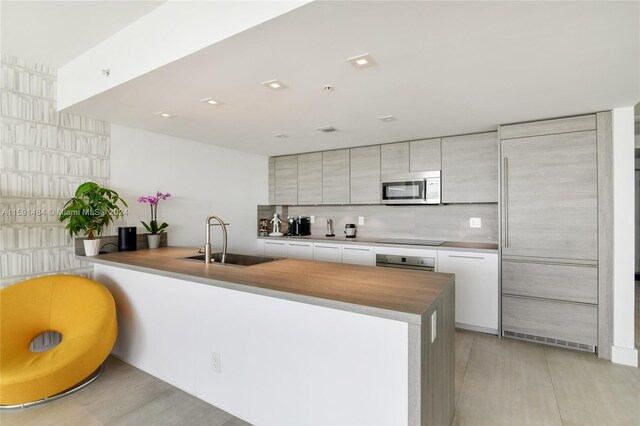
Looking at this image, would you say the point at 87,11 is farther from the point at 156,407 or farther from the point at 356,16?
the point at 156,407

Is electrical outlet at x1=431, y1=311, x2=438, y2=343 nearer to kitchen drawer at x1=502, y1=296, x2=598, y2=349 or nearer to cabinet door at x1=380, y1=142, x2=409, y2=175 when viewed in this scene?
kitchen drawer at x1=502, y1=296, x2=598, y2=349

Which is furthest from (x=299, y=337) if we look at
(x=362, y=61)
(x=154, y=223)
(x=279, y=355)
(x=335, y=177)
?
(x=335, y=177)

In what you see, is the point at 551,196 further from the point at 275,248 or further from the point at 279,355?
A: the point at 275,248

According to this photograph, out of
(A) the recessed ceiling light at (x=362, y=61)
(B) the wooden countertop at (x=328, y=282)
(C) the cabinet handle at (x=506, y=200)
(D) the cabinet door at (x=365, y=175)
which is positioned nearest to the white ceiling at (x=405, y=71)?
(A) the recessed ceiling light at (x=362, y=61)

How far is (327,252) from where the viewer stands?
420 cm

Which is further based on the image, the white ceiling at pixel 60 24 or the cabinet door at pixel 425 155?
the cabinet door at pixel 425 155

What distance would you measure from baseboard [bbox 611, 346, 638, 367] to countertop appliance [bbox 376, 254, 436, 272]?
1583mm

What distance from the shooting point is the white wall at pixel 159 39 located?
1498mm

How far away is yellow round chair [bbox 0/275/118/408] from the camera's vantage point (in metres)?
1.86

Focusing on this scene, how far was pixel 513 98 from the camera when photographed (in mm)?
2402

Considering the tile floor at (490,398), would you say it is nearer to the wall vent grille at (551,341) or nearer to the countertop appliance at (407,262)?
the wall vent grille at (551,341)

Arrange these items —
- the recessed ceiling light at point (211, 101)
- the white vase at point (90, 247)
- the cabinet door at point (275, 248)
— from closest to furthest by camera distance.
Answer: the recessed ceiling light at point (211, 101) < the white vase at point (90, 247) < the cabinet door at point (275, 248)

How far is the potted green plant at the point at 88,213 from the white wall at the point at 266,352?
0.50m

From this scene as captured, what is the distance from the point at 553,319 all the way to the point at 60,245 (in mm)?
4500
